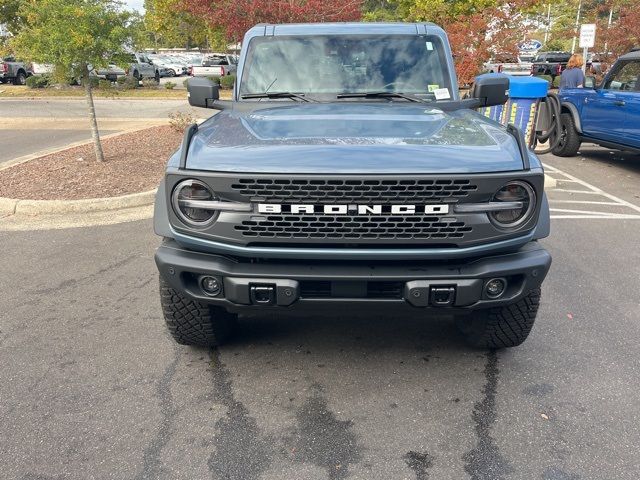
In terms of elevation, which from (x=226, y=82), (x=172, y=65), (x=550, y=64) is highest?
(x=226, y=82)

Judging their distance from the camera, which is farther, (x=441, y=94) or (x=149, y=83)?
(x=149, y=83)

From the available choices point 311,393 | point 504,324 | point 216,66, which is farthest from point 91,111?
point 216,66

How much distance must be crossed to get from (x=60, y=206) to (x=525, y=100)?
7.65 metres

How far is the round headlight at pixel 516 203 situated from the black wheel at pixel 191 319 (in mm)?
1644

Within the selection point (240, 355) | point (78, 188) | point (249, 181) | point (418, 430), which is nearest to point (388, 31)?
point (249, 181)

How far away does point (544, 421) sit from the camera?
9.53 feet

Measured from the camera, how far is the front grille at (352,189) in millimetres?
2627

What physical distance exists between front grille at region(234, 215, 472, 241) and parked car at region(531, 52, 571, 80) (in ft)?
105

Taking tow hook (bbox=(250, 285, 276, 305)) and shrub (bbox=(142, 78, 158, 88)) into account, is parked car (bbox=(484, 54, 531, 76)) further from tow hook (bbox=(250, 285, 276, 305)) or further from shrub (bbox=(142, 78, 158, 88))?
shrub (bbox=(142, 78, 158, 88))

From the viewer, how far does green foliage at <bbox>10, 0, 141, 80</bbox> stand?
25.1 ft

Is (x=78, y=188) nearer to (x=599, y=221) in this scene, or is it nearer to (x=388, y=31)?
(x=388, y=31)

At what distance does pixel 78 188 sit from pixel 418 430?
6155 millimetres

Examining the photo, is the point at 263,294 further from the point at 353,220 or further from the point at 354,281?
the point at 353,220

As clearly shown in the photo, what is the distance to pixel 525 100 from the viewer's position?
9.91 metres
